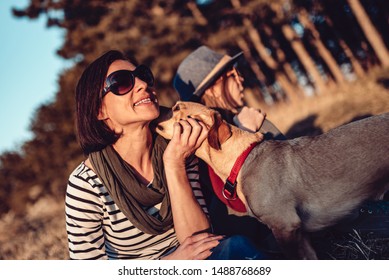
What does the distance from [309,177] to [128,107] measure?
170cm

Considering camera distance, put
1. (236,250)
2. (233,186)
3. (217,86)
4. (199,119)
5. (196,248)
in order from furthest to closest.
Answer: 1. (217,86)
2. (199,119)
3. (233,186)
4. (196,248)
5. (236,250)

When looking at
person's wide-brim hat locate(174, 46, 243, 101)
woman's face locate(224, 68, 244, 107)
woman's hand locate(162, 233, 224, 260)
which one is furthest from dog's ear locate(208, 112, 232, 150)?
woman's face locate(224, 68, 244, 107)

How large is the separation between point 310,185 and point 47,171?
1639 cm

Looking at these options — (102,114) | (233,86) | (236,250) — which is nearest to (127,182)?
(102,114)

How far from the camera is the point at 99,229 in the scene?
9.29 ft

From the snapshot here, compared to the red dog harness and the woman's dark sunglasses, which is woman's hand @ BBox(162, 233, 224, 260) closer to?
the red dog harness

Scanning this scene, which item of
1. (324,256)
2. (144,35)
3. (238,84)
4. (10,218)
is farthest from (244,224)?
(144,35)

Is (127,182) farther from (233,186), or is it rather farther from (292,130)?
(292,130)

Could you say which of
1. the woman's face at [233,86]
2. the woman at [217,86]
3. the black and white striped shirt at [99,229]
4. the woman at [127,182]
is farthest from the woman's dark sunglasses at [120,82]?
the woman's face at [233,86]

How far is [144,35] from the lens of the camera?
16172mm

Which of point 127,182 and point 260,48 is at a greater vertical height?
point 260,48

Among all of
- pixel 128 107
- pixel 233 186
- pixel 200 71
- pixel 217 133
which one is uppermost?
pixel 200 71

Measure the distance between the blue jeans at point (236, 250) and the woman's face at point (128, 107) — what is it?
4.14 ft
